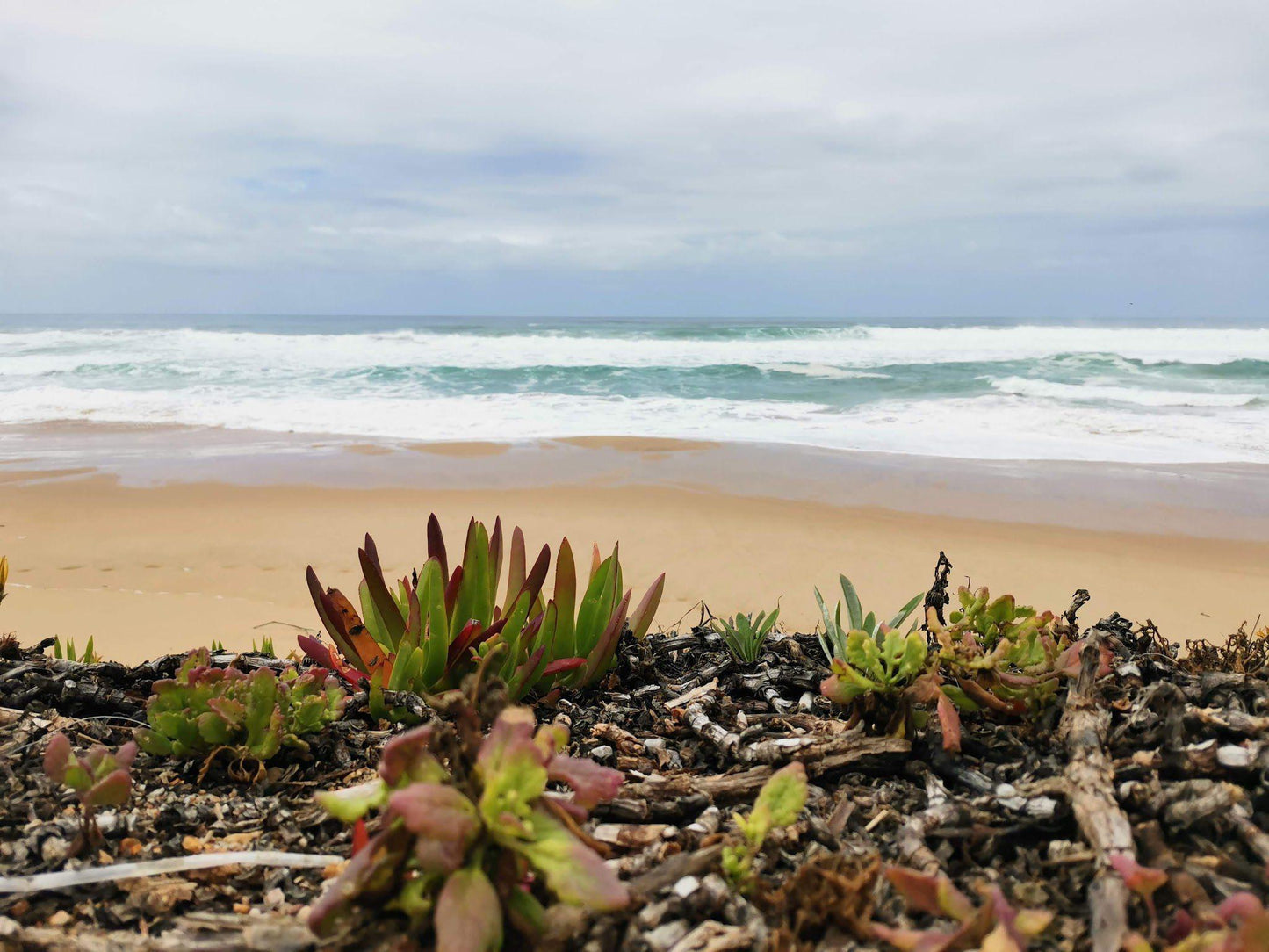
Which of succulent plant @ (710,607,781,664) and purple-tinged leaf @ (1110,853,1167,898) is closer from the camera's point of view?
purple-tinged leaf @ (1110,853,1167,898)

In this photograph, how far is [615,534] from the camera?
22.5 feet

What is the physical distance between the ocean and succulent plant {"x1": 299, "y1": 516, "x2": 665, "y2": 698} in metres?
9.34

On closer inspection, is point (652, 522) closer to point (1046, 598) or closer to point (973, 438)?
point (1046, 598)

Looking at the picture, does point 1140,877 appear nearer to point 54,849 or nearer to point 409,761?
point 409,761

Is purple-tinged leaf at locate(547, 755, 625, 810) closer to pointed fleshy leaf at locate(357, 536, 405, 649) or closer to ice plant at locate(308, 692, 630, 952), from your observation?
ice plant at locate(308, 692, 630, 952)

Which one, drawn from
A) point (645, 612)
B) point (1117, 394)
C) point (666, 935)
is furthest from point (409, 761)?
point (1117, 394)

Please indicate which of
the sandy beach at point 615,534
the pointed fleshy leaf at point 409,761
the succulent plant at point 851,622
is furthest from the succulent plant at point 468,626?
the sandy beach at point 615,534

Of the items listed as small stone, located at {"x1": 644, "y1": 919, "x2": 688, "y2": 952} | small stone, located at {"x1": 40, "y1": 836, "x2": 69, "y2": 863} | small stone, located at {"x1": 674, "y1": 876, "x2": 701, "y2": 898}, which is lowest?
small stone, located at {"x1": 40, "y1": 836, "x2": 69, "y2": 863}

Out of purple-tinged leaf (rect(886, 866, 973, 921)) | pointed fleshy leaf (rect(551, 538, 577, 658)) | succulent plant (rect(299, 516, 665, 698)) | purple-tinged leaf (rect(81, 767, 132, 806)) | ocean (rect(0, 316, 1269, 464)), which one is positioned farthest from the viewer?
ocean (rect(0, 316, 1269, 464))

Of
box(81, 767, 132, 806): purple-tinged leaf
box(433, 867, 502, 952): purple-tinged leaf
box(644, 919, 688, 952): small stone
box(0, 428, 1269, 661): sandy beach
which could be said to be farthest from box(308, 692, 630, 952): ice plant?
box(0, 428, 1269, 661): sandy beach

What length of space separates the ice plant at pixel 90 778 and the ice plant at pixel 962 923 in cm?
122

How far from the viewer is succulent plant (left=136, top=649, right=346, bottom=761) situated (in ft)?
6.14

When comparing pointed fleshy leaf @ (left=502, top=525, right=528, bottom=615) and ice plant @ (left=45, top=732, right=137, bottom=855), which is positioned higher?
pointed fleshy leaf @ (left=502, top=525, right=528, bottom=615)

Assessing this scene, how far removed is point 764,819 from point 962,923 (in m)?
0.30
